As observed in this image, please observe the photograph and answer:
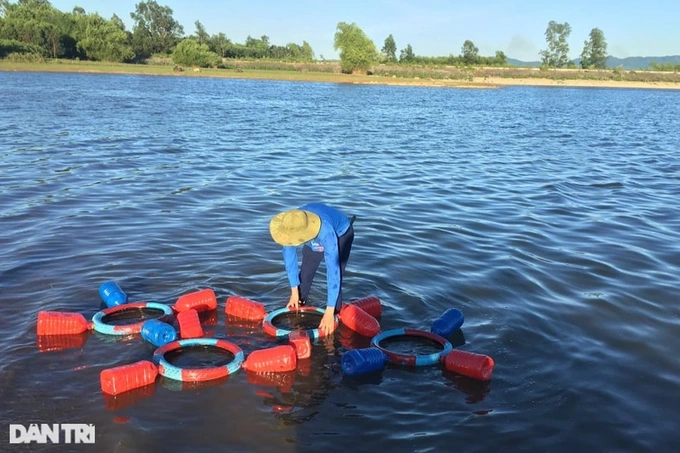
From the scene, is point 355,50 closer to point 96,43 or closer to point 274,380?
point 96,43

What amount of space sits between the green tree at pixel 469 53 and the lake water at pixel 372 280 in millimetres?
105417

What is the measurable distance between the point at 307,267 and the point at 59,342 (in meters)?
3.45

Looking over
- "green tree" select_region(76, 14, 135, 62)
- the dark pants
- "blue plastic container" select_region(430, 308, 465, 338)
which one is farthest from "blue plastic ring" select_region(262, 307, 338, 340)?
"green tree" select_region(76, 14, 135, 62)

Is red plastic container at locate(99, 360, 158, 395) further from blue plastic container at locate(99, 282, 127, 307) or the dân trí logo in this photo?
blue plastic container at locate(99, 282, 127, 307)

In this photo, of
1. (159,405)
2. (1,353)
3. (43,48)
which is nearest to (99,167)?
(1,353)

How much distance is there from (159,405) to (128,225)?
7499 mm

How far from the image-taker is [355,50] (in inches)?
4048

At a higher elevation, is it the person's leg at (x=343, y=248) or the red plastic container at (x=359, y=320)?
the person's leg at (x=343, y=248)

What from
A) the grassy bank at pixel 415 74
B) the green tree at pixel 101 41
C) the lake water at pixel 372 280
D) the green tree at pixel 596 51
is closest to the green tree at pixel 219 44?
the grassy bank at pixel 415 74

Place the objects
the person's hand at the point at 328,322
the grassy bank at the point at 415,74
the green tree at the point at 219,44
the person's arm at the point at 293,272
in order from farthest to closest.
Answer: the green tree at the point at 219,44 < the grassy bank at the point at 415,74 < the person's arm at the point at 293,272 < the person's hand at the point at 328,322

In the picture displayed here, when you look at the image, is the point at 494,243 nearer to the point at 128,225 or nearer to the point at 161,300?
the point at 161,300

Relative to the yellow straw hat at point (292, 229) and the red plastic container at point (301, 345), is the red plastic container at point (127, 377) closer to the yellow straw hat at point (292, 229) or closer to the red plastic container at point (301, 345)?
the red plastic container at point (301, 345)

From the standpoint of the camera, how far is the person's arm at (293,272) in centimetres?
815

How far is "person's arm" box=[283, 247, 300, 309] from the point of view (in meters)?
8.15
